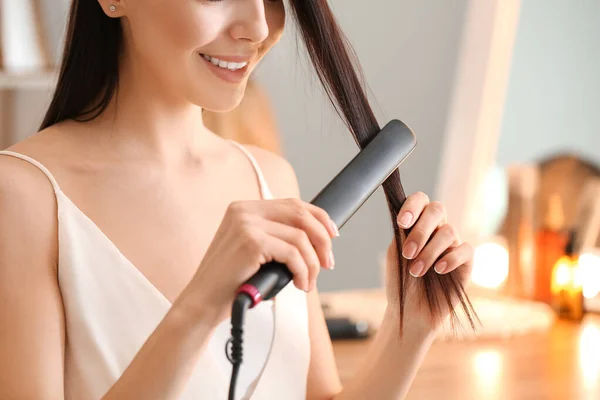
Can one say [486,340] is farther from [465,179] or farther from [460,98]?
[460,98]

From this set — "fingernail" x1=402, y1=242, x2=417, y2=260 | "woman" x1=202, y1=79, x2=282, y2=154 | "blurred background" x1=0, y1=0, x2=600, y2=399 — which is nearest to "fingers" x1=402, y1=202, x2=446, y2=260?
"fingernail" x1=402, y1=242, x2=417, y2=260

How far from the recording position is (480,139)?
191 cm

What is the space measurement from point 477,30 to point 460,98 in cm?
15

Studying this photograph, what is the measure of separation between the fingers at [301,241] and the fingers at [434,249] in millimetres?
214

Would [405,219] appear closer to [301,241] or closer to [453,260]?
[453,260]

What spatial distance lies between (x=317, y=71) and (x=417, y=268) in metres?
0.22

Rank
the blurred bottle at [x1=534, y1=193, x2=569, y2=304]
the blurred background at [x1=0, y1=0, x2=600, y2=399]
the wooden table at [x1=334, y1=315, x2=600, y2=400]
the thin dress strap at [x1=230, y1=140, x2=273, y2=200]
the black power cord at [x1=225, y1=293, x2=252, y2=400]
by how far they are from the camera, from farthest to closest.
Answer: the blurred bottle at [x1=534, y1=193, x2=569, y2=304] < the blurred background at [x1=0, y1=0, x2=600, y2=399] < the wooden table at [x1=334, y1=315, x2=600, y2=400] < the thin dress strap at [x1=230, y1=140, x2=273, y2=200] < the black power cord at [x1=225, y1=293, x2=252, y2=400]

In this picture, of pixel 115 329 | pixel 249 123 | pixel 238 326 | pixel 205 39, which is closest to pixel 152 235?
pixel 115 329

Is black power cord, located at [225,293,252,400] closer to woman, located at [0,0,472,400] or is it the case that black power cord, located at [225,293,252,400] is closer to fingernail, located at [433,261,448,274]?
woman, located at [0,0,472,400]

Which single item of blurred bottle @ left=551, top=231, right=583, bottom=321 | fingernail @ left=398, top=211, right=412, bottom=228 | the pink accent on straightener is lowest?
the pink accent on straightener

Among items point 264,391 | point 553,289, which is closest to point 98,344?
point 264,391

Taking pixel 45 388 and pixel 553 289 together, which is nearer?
pixel 45 388

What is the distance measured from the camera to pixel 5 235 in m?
0.77

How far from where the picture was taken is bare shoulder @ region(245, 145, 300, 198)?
1.06m
